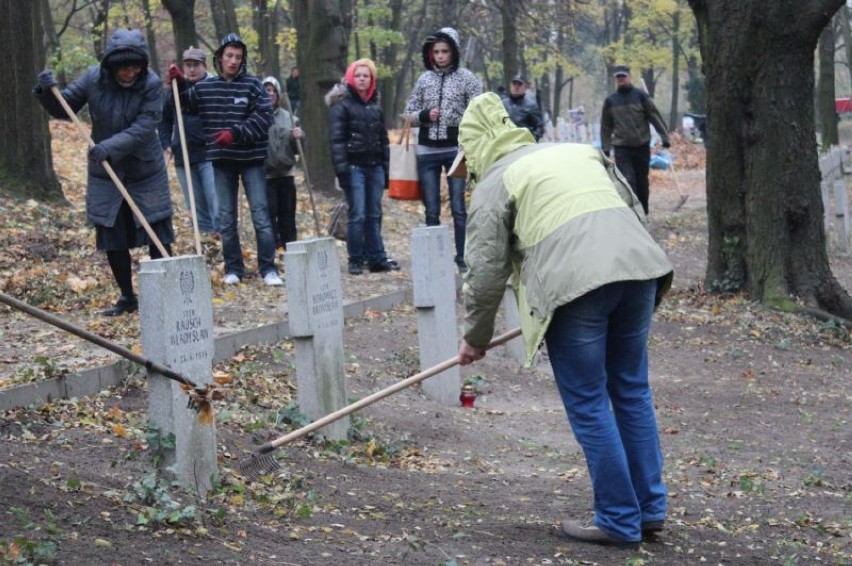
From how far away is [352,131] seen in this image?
12.6m

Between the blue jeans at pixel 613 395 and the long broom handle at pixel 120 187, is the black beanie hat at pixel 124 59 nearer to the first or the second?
the long broom handle at pixel 120 187

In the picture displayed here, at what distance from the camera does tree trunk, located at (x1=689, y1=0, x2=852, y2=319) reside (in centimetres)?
1289

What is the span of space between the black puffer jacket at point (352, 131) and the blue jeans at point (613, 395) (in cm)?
706

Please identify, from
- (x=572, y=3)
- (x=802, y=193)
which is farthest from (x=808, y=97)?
(x=572, y=3)

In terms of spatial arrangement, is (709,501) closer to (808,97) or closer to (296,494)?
(296,494)

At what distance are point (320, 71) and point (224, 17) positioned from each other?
9.60 meters

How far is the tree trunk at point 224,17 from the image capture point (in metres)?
24.4

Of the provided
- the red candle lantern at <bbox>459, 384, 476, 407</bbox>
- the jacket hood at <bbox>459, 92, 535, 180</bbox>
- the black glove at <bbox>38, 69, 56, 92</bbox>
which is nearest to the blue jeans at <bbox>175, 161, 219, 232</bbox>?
the black glove at <bbox>38, 69, 56, 92</bbox>

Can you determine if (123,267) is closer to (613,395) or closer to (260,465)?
(260,465)

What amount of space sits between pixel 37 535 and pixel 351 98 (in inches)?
324

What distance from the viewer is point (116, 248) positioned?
32.0 feet

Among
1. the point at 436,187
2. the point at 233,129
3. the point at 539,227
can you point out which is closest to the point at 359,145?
the point at 436,187

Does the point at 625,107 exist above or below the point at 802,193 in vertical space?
above

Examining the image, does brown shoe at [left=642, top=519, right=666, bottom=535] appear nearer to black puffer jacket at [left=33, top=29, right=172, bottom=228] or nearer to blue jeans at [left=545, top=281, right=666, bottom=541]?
blue jeans at [left=545, top=281, right=666, bottom=541]
